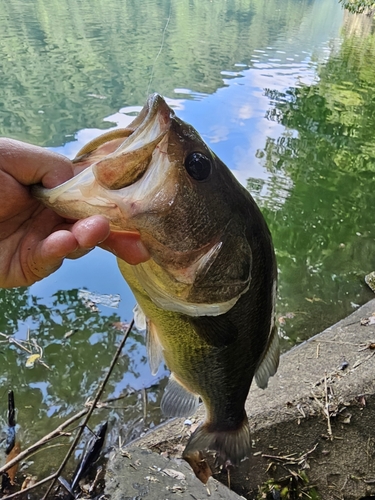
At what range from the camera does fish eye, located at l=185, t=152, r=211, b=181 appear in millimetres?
1438

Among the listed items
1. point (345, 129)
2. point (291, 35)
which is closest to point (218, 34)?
point (291, 35)

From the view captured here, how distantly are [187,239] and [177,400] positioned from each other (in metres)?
1.08

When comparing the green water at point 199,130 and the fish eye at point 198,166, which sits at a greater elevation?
the fish eye at point 198,166

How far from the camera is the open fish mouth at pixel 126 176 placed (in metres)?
1.34

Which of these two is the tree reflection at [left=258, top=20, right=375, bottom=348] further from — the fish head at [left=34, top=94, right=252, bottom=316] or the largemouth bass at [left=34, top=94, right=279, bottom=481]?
the fish head at [left=34, top=94, right=252, bottom=316]

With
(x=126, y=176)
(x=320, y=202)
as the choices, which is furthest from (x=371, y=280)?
(x=126, y=176)

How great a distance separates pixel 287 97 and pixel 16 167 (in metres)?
11.2

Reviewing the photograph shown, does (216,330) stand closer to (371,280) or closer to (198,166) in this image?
(198,166)

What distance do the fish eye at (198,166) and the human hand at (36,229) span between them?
0.88 feet

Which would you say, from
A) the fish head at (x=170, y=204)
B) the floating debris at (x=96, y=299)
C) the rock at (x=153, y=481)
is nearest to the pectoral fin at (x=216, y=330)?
the fish head at (x=170, y=204)

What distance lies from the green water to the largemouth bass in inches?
62.1

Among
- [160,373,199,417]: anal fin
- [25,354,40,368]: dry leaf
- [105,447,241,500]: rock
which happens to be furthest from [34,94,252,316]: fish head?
[25,354,40,368]: dry leaf

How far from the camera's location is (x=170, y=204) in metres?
1.42

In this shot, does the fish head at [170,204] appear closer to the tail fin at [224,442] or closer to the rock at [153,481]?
the tail fin at [224,442]
